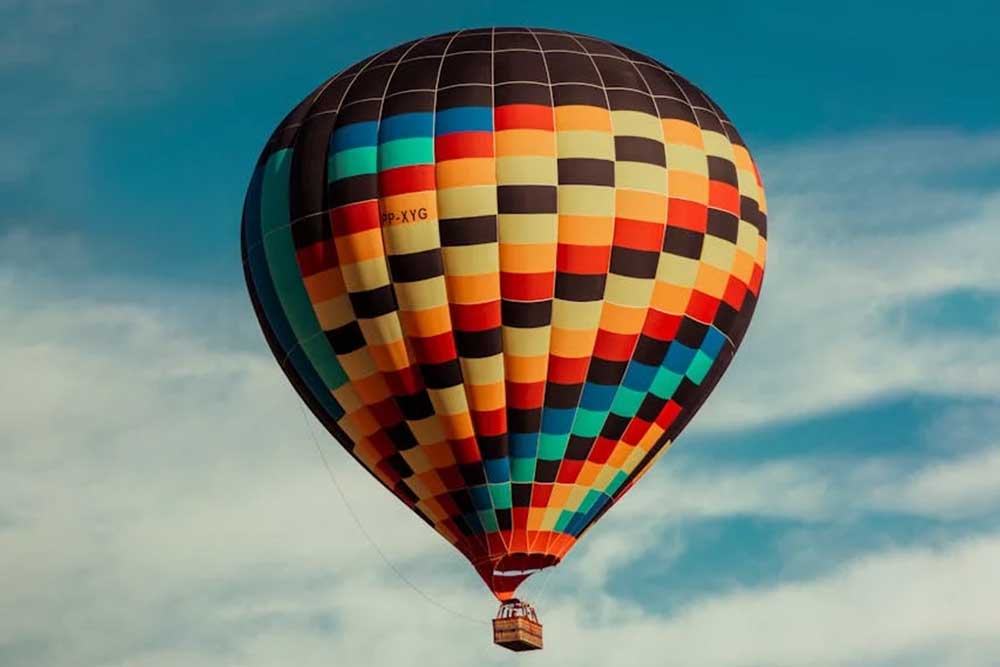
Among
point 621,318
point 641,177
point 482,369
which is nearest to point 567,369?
point 621,318

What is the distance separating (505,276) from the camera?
34.8 metres

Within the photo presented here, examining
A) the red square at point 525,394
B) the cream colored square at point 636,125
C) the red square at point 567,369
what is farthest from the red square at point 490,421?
the cream colored square at point 636,125

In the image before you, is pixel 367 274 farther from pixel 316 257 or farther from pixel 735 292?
pixel 735 292

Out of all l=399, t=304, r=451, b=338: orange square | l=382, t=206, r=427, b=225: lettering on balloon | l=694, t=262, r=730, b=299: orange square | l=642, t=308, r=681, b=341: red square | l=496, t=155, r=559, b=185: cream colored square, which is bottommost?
l=399, t=304, r=451, b=338: orange square

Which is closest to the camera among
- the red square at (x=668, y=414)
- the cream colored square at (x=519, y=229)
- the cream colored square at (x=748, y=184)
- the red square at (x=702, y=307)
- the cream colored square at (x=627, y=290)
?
the cream colored square at (x=519, y=229)

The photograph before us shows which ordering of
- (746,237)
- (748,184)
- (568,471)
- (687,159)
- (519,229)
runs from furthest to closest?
1. (748,184)
2. (746,237)
3. (687,159)
4. (568,471)
5. (519,229)

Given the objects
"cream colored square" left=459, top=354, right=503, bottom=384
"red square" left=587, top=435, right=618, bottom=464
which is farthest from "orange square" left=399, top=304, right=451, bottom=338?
"red square" left=587, top=435, right=618, bottom=464

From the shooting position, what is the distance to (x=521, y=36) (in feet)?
120

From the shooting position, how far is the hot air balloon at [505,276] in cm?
3488

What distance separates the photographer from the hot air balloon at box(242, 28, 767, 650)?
34.9m

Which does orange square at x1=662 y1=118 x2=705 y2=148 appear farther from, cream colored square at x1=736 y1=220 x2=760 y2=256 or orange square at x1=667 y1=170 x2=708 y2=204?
cream colored square at x1=736 y1=220 x2=760 y2=256

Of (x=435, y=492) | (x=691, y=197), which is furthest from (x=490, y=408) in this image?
(x=691, y=197)

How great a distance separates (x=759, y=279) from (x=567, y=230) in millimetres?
3965

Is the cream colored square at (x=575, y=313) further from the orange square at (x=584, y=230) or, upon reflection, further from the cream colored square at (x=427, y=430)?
the cream colored square at (x=427, y=430)
